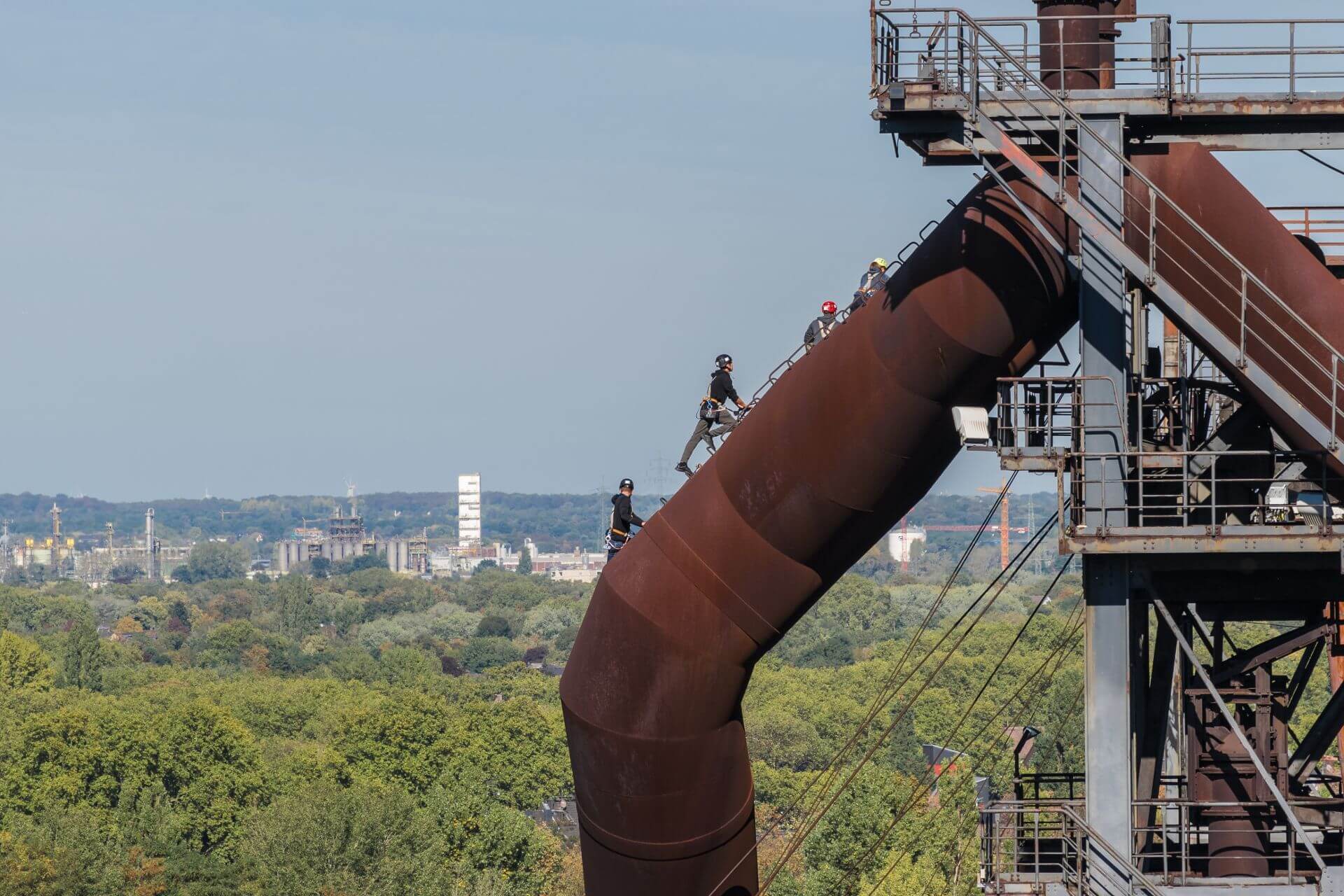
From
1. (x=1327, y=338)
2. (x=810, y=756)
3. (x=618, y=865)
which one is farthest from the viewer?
Result: (x=810, y=756)

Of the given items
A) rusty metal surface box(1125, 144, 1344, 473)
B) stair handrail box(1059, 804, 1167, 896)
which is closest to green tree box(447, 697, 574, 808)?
stair handrail box(1059, 804, 1167, 896)

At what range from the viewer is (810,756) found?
Answer: 150 m

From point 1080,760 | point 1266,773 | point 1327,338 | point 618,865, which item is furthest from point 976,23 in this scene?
point 1080,760

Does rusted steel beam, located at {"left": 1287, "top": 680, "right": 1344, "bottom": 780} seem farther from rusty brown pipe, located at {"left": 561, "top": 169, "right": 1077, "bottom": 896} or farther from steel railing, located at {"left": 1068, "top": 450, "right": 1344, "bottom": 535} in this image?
rusty brown pipe, located at {"left": 561, "top": 169, "right": 1077, "bottom": 896}

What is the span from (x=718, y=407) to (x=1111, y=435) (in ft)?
31.4

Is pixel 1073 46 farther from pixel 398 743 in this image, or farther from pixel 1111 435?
pixel 398 743

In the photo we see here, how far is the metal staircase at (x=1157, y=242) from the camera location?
70.9 ft

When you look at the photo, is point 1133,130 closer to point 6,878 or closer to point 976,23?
point 976,23

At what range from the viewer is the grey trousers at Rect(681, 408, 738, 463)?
30.9 m

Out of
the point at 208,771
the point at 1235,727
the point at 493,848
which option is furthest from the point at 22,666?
the point at 1235,727

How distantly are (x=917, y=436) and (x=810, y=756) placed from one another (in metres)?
128

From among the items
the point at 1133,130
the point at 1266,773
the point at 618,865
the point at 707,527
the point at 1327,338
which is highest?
the point at 1133,130

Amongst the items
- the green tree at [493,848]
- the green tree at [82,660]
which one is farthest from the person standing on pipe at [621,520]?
the green tree at [82,660]

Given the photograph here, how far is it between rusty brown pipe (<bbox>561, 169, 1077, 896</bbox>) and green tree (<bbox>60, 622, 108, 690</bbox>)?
16494 cm
